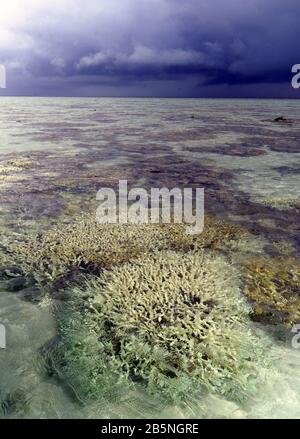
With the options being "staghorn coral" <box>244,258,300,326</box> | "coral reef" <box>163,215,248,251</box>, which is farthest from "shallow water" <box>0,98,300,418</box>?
"coral reef" <box>163,215,248,251</box>

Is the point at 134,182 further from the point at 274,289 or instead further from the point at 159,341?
the point at 159,341

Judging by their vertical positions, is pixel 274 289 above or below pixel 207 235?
below

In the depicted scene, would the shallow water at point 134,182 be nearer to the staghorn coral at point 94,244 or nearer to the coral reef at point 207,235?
the coral reef at point 207,235

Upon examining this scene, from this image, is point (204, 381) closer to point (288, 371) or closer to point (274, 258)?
point (288, 371)

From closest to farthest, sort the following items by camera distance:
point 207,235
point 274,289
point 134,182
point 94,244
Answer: point 274,289, point 94,244, point 207,235, point 134,182

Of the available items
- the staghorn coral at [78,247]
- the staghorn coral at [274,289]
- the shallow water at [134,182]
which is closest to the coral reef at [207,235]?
the staghorn coral at [78,247]

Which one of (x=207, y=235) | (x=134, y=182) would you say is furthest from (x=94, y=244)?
(x=134, y=182)

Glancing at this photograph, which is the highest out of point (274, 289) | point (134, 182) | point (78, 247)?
point (134, 182)
